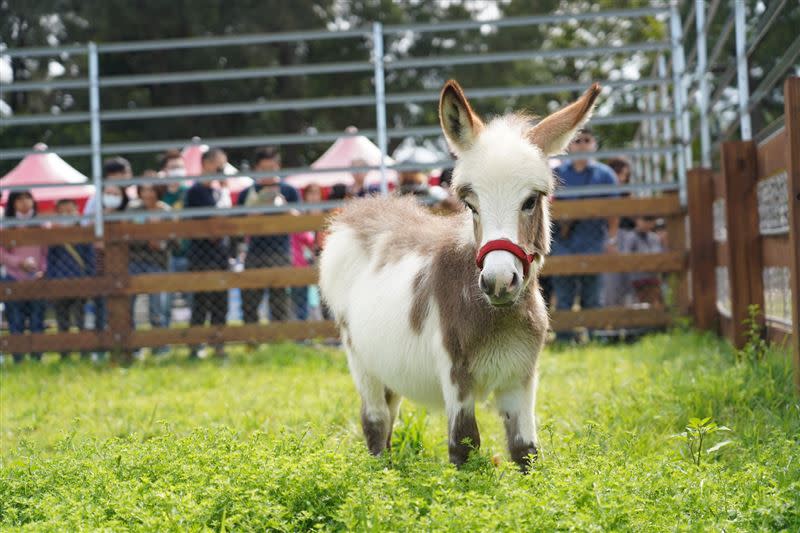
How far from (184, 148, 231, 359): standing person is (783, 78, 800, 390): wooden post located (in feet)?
22.2

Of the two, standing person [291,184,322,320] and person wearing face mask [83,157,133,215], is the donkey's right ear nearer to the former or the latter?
standing person [291,184,322,320]

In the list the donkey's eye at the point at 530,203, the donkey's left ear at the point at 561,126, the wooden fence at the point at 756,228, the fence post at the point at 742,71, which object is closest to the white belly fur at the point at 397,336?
the donkey's eye at the point at 530,203

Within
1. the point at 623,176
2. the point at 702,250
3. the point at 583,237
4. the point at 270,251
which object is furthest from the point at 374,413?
the point at 623,176

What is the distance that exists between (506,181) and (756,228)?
3723 millimetres

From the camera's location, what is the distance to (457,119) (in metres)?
4.36

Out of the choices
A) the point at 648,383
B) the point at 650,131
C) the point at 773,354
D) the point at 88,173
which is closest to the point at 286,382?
the point at 648,383

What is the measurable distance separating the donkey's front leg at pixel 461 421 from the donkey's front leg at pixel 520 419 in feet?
0.65

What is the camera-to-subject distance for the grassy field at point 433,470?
3436mm

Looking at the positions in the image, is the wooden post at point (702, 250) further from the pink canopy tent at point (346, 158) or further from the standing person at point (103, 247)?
the standing person at point (103, 247)

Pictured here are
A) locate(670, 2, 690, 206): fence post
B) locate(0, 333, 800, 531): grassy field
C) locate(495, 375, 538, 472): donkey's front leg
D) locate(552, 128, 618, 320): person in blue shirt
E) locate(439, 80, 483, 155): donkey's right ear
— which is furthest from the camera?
locate(552, 128, 618, 320): person in blue shirt

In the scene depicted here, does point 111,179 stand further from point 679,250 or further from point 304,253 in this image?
point 679,250

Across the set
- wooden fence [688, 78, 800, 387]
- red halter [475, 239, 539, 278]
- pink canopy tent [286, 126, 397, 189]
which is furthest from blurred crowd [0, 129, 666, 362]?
red halter [475, 239, 539, 278]

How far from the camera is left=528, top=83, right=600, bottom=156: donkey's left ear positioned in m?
4.37

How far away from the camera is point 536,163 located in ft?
13.7
